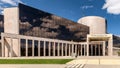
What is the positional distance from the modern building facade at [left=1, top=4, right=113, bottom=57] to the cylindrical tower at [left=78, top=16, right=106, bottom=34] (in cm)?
1348

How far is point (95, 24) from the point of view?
100 metres

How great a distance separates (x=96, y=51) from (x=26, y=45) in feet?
132

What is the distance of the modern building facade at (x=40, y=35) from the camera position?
2099 inches

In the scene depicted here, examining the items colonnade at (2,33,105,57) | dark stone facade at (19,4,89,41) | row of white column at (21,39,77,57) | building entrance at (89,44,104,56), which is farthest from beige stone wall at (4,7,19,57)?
building entrance at (89,44,104,56)

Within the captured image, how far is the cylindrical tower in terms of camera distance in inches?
3927

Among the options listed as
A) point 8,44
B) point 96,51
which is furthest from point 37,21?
point 96,51

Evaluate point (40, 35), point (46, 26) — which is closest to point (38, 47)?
point (40, 35)

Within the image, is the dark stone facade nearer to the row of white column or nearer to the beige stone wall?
the beige stone wall

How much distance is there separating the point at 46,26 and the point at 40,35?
4621mm

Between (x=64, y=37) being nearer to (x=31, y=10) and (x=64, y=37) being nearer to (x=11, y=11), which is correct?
(x=31, y=10)

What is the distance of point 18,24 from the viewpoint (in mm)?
54312

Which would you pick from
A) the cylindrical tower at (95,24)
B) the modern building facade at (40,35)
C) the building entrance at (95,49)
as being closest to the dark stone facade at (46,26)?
the modern building facade at (40,35)

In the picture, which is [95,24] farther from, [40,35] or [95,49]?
[40,35]

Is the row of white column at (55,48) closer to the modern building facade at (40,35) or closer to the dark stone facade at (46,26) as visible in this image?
the modern building facade at (40,35)
